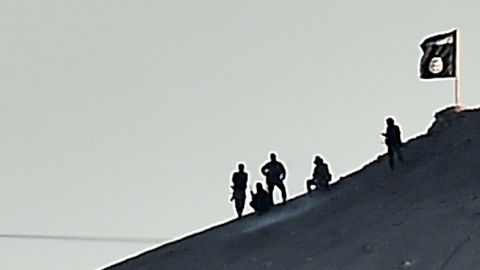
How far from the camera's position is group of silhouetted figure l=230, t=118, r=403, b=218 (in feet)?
95.5

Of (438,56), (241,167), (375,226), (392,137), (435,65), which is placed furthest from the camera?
(435,65)

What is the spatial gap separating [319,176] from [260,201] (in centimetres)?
198

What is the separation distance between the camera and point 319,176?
31.4 metres

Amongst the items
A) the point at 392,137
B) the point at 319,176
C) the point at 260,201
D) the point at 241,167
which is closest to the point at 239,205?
the point at 260,201

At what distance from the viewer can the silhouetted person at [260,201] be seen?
3006cm

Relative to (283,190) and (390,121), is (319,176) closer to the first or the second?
(283,190)

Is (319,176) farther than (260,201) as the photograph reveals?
Yes

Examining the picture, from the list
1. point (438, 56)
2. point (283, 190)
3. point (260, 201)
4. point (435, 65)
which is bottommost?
point (260, 201)

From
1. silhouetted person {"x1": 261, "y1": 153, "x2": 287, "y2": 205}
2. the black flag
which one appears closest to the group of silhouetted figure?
silhouetted person {"x1": 261, "y1": 153, "x2": 287, "y2": 205}

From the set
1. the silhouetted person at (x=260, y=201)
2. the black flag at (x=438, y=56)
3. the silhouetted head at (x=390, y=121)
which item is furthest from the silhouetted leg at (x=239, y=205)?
the black flag at (x=438, y=56)

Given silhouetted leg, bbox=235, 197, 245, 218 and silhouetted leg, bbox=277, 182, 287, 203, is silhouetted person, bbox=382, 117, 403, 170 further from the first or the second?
silhouetted leg, bbox=235, 197, 245, 218

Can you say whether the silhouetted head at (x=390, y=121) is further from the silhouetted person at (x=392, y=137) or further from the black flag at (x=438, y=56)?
the black flag at (x=438, y=56)

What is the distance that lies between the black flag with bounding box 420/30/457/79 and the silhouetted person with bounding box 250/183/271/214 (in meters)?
6.64

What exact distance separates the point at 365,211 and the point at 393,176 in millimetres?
4728
